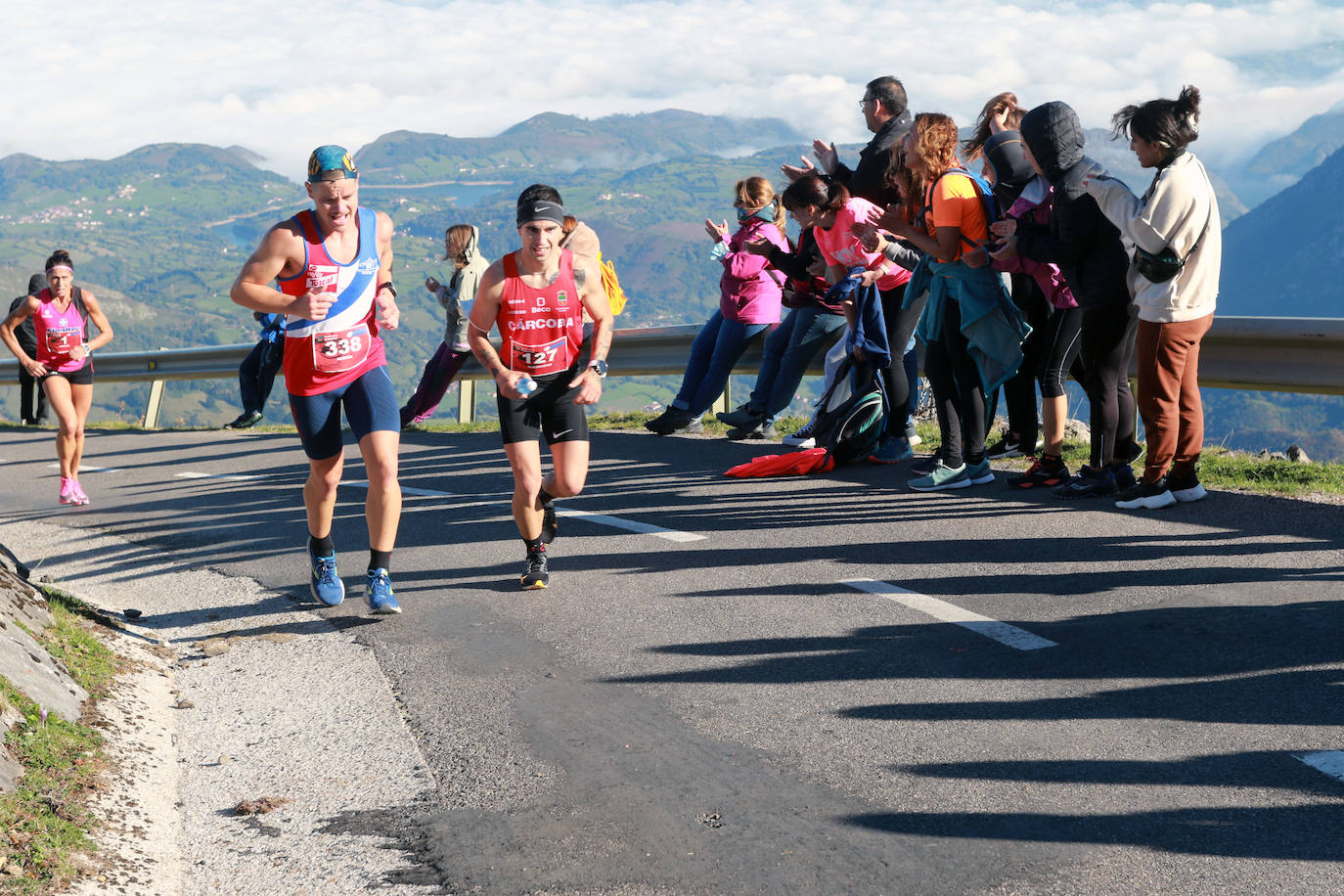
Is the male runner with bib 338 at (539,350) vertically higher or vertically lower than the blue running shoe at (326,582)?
higher

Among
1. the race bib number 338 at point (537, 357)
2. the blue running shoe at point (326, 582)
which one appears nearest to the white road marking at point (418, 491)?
the blue running shoe at point (326, 582)

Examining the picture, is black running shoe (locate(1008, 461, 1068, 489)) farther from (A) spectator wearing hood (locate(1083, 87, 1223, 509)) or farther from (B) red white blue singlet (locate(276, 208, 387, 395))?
(B) red white blue singlet (locate(276, 208, 387, 395))

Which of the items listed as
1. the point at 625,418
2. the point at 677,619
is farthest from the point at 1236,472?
the point at 625,418

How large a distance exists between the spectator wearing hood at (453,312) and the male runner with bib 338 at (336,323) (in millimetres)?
6166

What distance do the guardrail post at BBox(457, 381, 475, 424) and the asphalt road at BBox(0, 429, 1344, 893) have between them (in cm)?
667

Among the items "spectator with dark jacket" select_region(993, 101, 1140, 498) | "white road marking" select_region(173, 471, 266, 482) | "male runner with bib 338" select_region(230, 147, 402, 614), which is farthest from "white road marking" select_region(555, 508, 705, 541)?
"white road marking" select_region(173, 471, 266, 482)

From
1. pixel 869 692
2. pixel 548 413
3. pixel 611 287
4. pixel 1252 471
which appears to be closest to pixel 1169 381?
pixel 1252 471

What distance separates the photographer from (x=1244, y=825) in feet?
10.5

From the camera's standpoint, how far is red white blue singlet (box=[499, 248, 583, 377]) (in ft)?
19.5

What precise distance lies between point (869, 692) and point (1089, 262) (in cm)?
352

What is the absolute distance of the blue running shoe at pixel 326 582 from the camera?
612cm

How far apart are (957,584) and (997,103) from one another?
3730mm

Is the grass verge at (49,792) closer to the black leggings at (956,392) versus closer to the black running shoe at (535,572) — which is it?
the black running shoe at (535,572)

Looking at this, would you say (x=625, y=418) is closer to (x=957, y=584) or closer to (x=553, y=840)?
(x=957, y=584)
